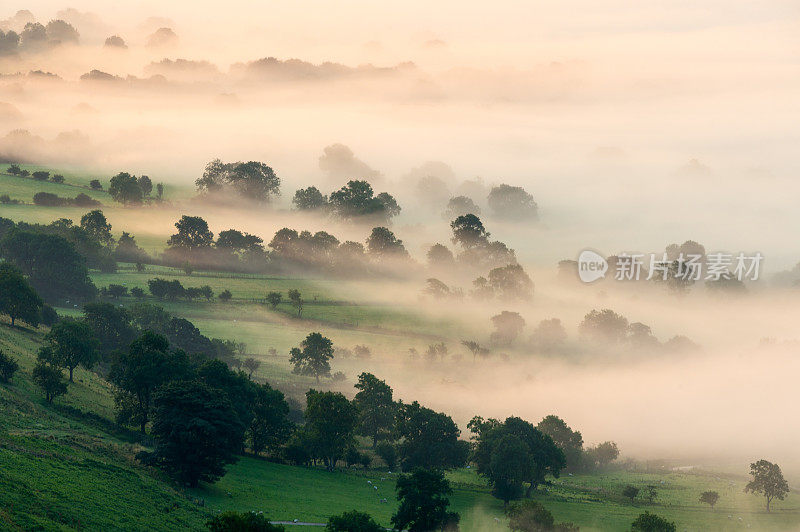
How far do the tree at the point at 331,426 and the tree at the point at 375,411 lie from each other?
39.9ft

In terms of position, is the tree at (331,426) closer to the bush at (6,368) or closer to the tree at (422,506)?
the tree at (422,506)

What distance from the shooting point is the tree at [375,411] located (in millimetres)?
153375

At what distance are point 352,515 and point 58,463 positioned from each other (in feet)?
99.6

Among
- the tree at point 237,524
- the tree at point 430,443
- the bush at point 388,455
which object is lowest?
the tree at point 237,524

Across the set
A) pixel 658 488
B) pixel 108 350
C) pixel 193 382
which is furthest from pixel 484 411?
pixel 193 382

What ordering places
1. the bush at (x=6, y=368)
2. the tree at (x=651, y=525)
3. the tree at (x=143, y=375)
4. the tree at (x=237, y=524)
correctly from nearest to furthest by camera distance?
1. the tree at (x=237, y=524)
2. the tree at (x=651, y=525)
3. the bush at (x=6, y=368)
4. the tree at (x=143, y=375)

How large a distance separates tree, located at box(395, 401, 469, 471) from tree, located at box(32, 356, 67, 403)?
2024 inches

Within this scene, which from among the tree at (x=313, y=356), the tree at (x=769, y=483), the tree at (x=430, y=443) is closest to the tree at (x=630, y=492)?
the tree at (x=769, y=483)

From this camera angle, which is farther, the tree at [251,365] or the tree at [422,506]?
the tree at [251,365]

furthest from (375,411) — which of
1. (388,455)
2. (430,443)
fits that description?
(430,443)

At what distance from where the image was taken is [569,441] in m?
166

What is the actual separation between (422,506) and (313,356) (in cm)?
7977

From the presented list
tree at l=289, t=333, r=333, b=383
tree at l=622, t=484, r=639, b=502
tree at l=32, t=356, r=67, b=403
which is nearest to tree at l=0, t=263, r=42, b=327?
tree at l=32, t=356, r=67, b=403

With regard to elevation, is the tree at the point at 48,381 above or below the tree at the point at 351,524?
above
